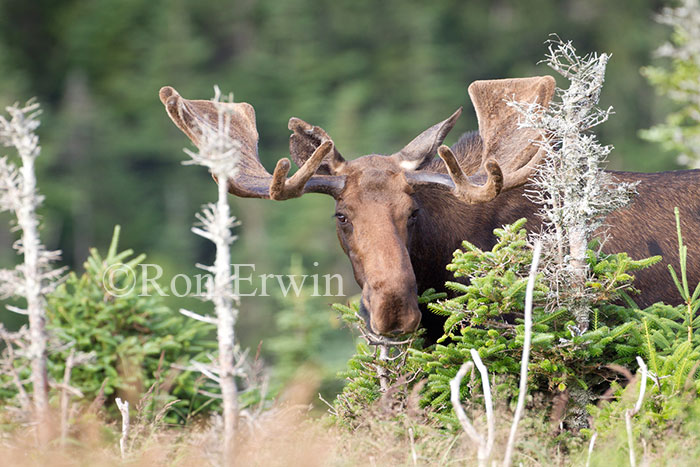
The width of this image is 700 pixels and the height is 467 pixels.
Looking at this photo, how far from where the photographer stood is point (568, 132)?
5.88 meters

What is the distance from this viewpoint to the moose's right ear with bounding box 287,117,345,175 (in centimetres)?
688

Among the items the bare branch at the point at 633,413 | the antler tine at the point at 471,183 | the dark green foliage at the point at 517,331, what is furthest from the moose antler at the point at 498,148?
the bare branch at the point at 633,413

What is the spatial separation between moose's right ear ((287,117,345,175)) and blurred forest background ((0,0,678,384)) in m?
34.3

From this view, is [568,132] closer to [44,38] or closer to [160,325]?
[160,325]

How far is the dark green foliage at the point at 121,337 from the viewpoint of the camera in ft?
24.9

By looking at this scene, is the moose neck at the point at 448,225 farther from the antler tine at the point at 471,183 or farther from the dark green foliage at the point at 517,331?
the dark green foliage at the point at 517,331

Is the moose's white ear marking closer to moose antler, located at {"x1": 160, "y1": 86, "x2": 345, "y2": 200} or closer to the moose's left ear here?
the moose's left ear

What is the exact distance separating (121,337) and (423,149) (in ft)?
8.83

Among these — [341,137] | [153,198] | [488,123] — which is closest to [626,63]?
[341,137]

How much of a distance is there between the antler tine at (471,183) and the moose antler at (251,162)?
731 mm

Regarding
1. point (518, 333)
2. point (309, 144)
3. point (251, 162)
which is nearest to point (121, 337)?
point (251, 162)

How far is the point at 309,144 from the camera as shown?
23.4 ft

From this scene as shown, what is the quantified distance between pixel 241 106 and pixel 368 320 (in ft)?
7.50

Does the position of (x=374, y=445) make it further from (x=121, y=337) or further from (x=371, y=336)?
(x=121, y=337)
